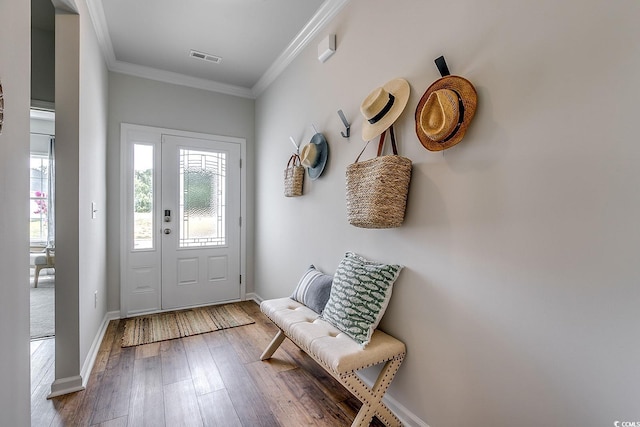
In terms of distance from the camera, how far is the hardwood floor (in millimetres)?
1745

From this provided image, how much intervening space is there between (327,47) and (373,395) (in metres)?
2.41

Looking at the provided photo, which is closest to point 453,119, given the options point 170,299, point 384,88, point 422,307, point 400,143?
point 400,143

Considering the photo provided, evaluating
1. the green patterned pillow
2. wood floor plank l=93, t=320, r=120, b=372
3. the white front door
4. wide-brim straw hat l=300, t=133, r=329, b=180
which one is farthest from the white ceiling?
wood floor plank l=93, t=320, r=120, b=372

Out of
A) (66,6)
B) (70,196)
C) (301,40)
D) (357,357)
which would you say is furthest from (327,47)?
(357,357)

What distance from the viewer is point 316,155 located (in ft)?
8.14

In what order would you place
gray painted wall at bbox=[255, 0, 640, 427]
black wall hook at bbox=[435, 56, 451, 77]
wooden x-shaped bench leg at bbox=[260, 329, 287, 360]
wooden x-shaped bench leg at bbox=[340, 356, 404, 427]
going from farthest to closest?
1. wooden x-shaped bench leg at bbox=[260, 329, 287, 360]
2. wooden x-shaped bench leg at bbox=[340, 356, 404, 427]
3. black wall hook at bbox=[435, 56, 451, 77]
4. gray painted wall at bbox=[255, 0, 640, 427]

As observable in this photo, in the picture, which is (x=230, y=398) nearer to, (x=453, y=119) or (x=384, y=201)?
(x=384, y=201)

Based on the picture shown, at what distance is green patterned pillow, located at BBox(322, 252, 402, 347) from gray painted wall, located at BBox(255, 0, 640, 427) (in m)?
0.11

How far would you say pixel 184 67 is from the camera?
3355 mm

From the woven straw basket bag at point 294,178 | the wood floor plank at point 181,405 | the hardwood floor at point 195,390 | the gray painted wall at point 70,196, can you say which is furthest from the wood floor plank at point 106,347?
the woven straw basket bag at point 294,178

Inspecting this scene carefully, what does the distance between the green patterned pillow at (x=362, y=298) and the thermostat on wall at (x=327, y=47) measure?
5.46 ft

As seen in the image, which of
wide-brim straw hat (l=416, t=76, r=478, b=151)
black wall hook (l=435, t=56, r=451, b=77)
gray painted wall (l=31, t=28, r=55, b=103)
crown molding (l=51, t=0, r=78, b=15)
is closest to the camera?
wide-brim straw hat (l=416, t=76, r=478, b=151)

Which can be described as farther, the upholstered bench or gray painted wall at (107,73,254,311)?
gray painted wall at (107,73,254,311)

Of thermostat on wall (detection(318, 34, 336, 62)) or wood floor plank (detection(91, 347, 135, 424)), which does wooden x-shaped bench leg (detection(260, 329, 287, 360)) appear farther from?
thermostat on wall (detection(318, 34, 336, 62))
